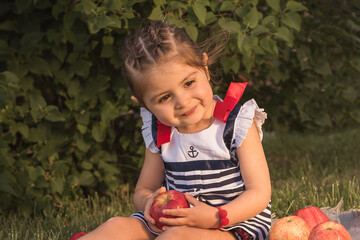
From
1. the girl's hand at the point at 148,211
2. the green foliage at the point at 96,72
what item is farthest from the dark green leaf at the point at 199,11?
the girl's hand at the point at 148,211

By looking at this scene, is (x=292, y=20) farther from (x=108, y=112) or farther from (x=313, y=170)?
(x=313, y=170)

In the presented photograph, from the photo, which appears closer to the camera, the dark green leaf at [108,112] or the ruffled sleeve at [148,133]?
the ruffled sleeve at [148,133]

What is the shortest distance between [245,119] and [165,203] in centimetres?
55

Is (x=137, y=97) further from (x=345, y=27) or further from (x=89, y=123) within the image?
(x=345, y=27)

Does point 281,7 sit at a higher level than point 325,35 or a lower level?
higher

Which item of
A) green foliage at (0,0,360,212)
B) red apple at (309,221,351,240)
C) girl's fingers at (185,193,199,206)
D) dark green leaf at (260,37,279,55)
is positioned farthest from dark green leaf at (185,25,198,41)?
red apple at (309,221,351,240)

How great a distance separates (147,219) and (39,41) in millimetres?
2026

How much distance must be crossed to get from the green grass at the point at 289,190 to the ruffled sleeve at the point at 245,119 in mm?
885

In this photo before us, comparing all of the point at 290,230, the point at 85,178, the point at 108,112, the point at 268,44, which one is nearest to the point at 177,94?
the point at 290,230

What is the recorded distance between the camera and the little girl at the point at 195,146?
2.30 m

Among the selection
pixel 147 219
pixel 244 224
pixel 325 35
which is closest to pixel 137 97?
pixel 147 219

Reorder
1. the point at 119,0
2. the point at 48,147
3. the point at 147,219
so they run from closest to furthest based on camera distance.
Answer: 1. the point at 147,219
2. the point at 119,0
3. the point at 48,147

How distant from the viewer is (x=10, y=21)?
12.5 feet

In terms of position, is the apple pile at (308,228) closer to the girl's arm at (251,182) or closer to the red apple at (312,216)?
the red apple at (312,216)
